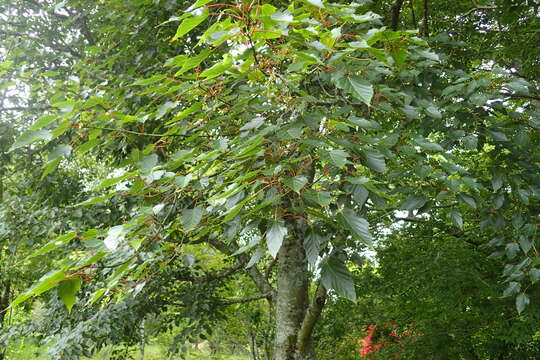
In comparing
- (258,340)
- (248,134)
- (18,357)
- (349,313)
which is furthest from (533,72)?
(18,357)

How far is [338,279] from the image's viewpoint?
52.2 inches

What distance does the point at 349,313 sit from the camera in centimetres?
529

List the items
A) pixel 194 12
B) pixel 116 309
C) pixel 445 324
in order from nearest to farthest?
pixel 194 12, pixel 116 309, pixel 445 324

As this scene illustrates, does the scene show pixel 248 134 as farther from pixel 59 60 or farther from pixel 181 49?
pixel 59 60

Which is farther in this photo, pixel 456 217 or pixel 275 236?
pixel 456 217

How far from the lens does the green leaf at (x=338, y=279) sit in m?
1.28

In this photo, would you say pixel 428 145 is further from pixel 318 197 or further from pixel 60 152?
pixel 60 152

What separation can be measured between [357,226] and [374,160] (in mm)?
368

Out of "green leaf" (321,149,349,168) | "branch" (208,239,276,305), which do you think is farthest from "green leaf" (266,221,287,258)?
"branch" (208,239,276,305)

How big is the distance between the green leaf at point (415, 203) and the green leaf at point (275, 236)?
0.96m

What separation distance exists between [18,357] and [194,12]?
1140cm

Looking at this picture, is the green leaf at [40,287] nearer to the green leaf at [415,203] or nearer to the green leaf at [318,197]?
the green leaf at [318,197]

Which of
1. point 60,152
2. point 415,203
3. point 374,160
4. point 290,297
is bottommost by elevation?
point 290,297

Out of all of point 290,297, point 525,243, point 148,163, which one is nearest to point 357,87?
point 148,163
